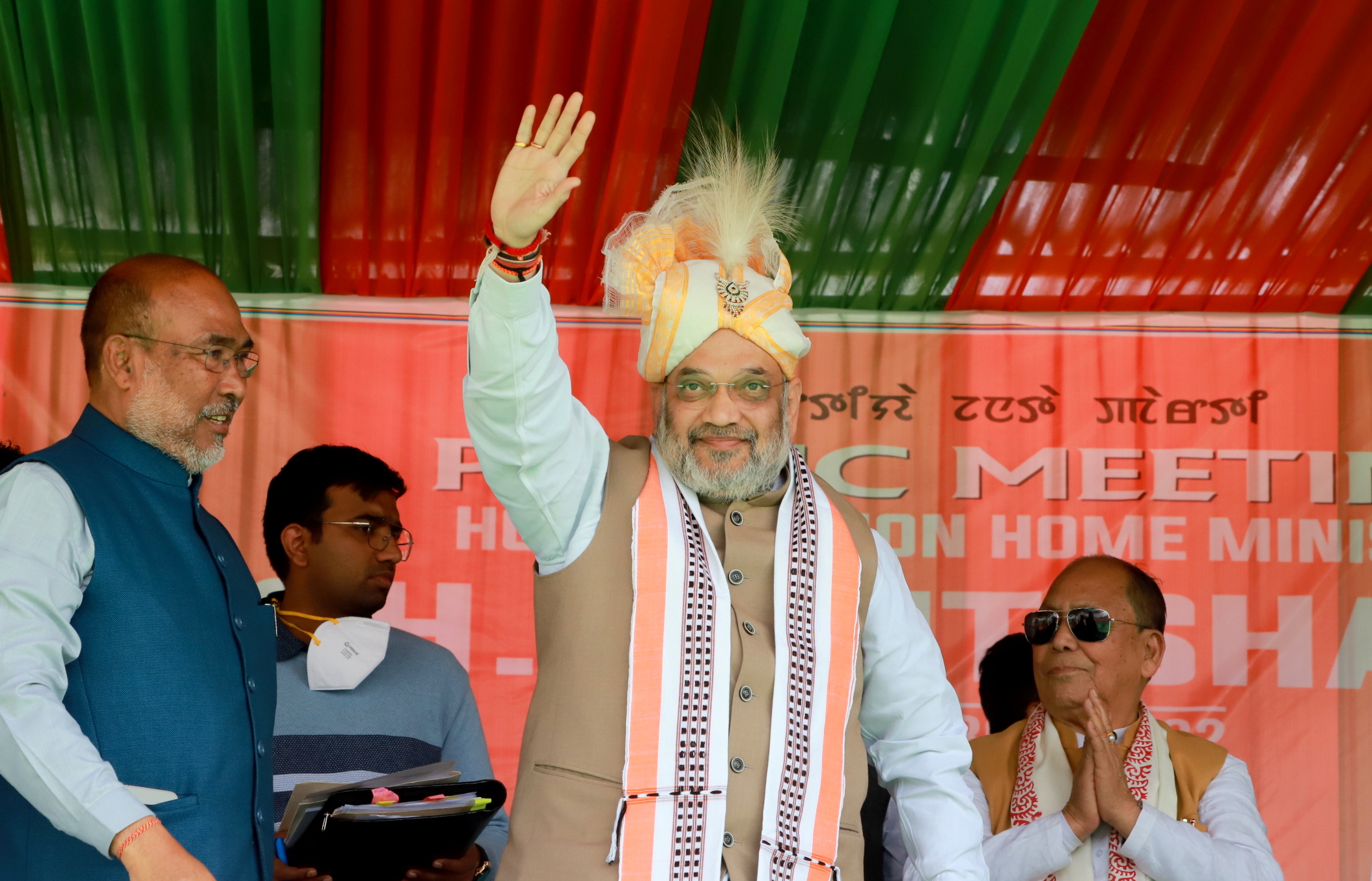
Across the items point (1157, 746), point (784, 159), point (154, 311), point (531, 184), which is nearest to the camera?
point (531, 184)

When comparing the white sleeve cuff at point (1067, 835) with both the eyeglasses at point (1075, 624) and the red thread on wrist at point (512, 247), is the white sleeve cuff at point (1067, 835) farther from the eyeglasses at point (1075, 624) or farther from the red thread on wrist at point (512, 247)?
the red thread on wrist at point (512, 247)

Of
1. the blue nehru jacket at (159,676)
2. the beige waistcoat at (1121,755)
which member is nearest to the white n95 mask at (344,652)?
the blue nehru jacket at (159,676)

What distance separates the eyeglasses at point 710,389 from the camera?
2541 millimetres

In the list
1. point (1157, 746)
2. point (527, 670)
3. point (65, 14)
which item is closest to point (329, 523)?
point (527, 670)

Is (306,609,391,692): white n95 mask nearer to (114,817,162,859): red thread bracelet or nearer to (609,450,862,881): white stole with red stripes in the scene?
(609,450,862,881): white stole with red stripes

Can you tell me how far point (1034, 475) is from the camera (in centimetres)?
447

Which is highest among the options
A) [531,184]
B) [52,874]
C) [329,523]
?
[531,184]

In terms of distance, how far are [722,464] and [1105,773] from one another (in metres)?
1.28

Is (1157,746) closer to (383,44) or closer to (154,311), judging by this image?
(154,311)

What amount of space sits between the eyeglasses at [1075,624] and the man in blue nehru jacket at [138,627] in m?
1.85

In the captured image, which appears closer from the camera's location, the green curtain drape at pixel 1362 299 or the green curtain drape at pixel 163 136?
the green curtain drape at pixel 163 136

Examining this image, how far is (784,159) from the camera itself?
4043mm

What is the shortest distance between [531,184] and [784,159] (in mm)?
2084

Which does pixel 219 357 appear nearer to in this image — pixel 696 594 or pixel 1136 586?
pixel 696 594
